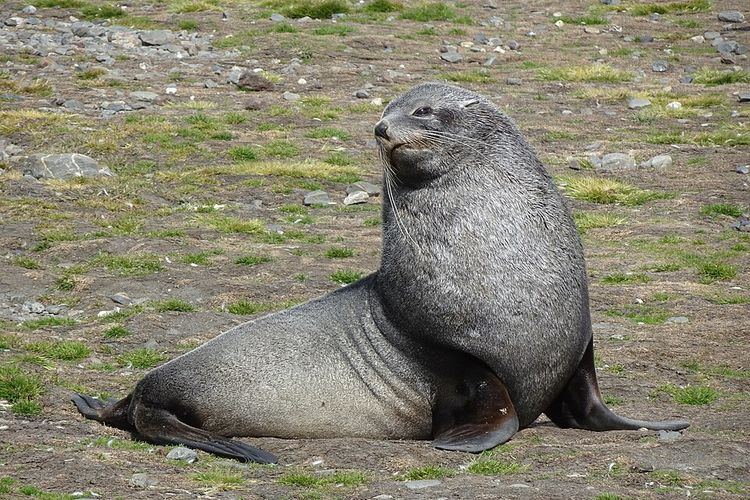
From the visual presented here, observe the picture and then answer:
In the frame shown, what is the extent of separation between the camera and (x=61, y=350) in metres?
8.40

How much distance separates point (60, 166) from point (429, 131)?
322 inches

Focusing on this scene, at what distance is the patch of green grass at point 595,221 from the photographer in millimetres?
12922

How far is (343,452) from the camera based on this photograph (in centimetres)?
618

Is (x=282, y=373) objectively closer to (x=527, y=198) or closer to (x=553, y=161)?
(x=527, y=198)

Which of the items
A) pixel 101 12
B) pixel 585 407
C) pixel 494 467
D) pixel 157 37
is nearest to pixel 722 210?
pixel 585 407

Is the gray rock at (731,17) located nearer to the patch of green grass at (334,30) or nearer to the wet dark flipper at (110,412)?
the patch of green grass at (334,30)

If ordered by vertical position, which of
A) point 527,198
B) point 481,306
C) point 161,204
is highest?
point 527,198

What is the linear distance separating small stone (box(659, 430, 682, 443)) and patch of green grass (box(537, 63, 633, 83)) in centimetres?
1336

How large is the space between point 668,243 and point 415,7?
12.5 meters

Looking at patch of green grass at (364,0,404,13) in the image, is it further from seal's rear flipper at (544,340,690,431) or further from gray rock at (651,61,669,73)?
seal's rear flipper at (544,340,690,431)

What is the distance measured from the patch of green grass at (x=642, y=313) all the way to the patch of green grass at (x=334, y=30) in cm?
1233

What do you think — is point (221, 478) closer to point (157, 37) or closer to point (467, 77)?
point (467, 77)

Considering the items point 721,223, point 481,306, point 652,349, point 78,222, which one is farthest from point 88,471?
point 721,223

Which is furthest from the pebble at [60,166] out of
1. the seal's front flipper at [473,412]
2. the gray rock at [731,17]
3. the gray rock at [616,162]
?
the gray rock at [731,17]
